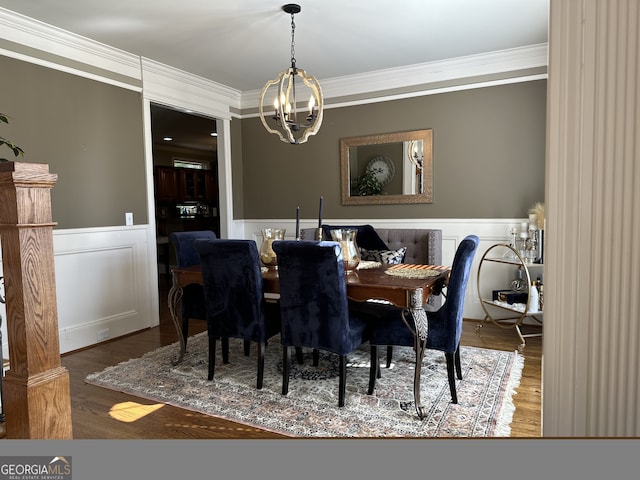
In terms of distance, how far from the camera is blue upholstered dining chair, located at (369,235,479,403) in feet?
7.93

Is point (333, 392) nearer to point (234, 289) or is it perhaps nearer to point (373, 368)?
point (373, 368)

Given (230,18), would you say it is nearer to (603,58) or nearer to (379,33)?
(379,33)

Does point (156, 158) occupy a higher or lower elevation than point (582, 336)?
higher

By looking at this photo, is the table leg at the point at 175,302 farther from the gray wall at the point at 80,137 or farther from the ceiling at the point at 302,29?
the ceiling at the point at 302,29

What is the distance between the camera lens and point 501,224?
4.29 metres

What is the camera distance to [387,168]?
188 inches

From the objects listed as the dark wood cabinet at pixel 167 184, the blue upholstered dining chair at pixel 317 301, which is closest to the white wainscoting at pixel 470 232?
the blue upholstered dining chair at pixel 317 301

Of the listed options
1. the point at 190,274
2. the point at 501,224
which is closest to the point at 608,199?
the point at 190,274

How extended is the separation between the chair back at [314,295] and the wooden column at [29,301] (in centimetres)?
127

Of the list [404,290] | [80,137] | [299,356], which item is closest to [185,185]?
[80,137]

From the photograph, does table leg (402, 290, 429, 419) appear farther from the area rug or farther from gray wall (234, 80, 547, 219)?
gray wall (234, 80, 547, 219)

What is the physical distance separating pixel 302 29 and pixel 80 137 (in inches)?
81.9

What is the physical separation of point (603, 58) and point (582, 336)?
517 millimetres
